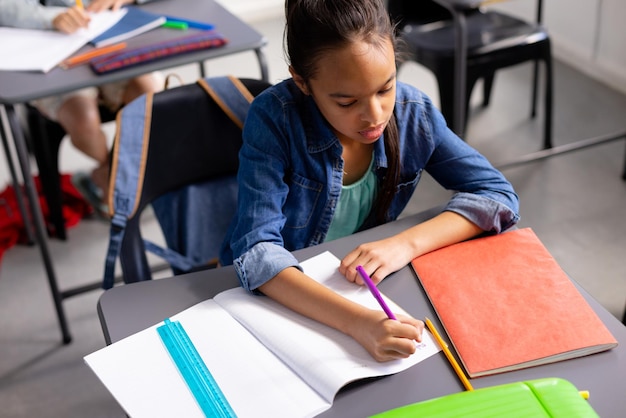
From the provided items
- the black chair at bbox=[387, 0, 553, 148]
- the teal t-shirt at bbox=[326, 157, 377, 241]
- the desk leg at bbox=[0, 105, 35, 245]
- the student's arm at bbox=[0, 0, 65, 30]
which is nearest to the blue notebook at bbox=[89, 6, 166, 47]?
the student's arm at bbox=[0, 0, 65, 30]

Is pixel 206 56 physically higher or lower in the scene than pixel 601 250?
higher

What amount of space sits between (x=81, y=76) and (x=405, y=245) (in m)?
1.06

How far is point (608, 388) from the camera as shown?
916mm

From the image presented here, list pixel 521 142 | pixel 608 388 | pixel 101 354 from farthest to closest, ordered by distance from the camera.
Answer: pixel 521 142 → pixel 101 354 → pixel 608 388

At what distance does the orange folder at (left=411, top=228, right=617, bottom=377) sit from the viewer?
3.18 ft

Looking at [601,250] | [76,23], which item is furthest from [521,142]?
[76,23]

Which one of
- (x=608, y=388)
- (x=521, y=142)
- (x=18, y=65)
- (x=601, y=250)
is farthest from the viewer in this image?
(x=521, y=142)

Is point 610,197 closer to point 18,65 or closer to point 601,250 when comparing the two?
point 601,250

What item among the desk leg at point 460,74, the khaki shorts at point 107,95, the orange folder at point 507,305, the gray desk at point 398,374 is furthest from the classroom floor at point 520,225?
the orange folder at point 507,305

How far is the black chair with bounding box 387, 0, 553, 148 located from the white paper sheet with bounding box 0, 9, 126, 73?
3.16 ft

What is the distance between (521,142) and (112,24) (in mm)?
1626

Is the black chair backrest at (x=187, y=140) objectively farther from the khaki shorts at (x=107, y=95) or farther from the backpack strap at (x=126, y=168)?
the khaki shorts at (x=107, y=95)

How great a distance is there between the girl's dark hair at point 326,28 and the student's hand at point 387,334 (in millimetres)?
401

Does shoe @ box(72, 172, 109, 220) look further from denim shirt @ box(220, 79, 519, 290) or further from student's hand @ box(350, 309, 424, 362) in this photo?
student's hand @ box(350, 309, 424, 362)
